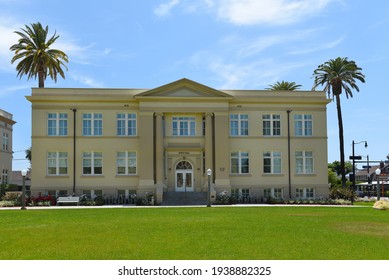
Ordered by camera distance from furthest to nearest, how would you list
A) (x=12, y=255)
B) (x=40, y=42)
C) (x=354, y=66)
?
(x=354, y=66)
(x=40, y=42)
(x=12, y=255)

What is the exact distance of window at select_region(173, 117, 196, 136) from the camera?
158 ft

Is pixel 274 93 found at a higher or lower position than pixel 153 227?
higher

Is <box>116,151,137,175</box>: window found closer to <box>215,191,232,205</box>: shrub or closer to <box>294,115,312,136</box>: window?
<box>215,191,232,205</box>: shrub

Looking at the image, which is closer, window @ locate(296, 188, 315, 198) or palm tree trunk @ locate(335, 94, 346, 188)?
window @ locate(296, 188, 315, 198)

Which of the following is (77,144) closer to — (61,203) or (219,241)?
(61,203)

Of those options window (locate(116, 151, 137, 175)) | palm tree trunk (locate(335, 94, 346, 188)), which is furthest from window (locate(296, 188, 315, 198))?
window (locate(116, 151, 137, 175))

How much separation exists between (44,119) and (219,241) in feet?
112

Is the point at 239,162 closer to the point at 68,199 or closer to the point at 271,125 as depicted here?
the point at 271,125

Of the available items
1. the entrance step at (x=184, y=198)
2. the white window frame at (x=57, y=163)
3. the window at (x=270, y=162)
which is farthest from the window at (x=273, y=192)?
the white window frame at (x=57, y=163)

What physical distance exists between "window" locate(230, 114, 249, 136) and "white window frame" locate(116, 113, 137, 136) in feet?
27.4

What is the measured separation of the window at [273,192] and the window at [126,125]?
12467 mm

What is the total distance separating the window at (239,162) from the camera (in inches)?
1908

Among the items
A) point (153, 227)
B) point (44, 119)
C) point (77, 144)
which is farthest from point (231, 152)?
point (153, 227)

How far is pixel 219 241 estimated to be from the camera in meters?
16.3
